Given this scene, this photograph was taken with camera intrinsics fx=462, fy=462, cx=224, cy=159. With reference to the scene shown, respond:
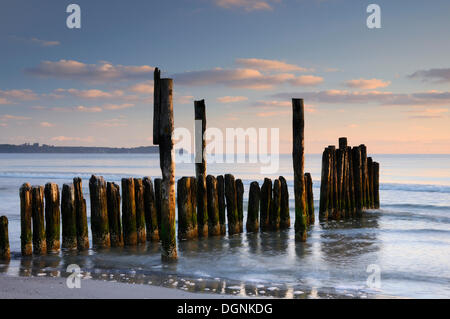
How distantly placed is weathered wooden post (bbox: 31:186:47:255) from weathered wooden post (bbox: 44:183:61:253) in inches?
3.7

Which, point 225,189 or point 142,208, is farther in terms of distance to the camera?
point 225,189

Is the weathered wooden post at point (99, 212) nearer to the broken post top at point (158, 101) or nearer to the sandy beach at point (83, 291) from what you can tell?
the broken post top at point (158, 101)

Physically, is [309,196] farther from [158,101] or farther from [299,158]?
[158,101]

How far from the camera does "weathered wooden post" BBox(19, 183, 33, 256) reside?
884cm

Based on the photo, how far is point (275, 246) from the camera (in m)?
10.4

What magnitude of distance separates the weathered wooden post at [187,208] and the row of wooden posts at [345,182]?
4606mm

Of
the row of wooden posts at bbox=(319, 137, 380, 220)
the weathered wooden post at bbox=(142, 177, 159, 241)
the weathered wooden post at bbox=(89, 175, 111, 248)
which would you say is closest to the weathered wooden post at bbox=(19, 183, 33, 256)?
the weathered wooden post at bbox=(89, 175, 111, 248)

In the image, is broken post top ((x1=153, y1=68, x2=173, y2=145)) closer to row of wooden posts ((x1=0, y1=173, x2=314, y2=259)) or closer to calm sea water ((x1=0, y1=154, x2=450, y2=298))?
row of wooden posts ((x1=0, y1=173, x2=314, y2=259))

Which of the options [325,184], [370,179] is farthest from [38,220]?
[370,179]

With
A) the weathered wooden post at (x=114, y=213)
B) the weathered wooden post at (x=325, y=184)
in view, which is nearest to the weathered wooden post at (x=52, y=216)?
the weathered wooden post at (x=114, y=213)
